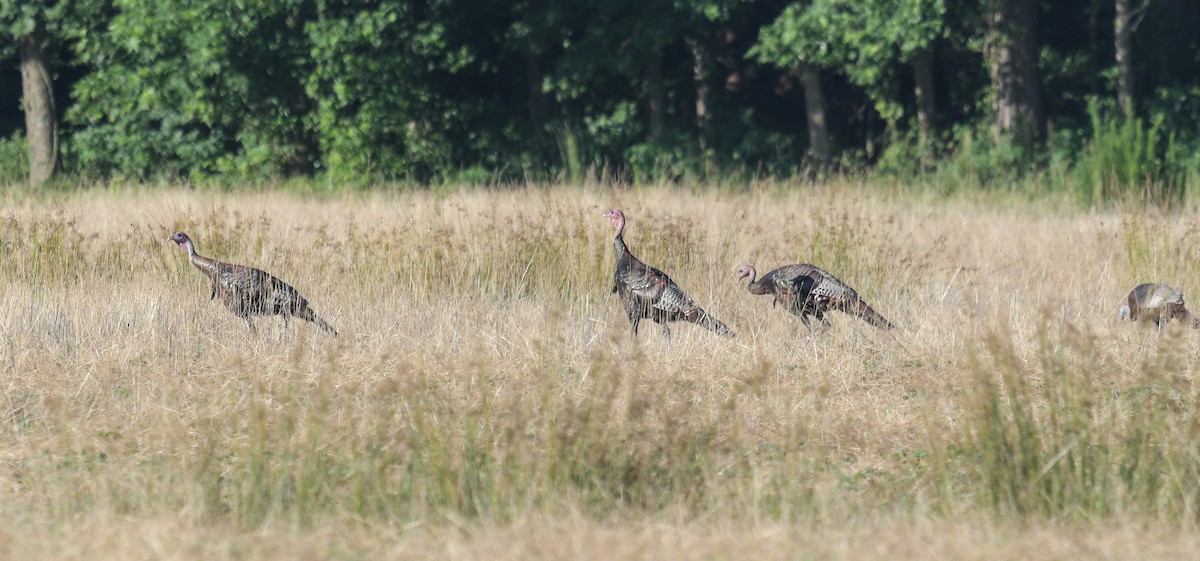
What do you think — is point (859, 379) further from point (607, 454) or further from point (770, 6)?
point (770, 6)

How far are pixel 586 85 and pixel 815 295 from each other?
12.5 metres

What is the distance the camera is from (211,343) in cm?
688

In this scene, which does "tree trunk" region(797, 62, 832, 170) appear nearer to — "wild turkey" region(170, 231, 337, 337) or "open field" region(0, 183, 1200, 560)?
"open field" region(0, 183, 1200, 560)

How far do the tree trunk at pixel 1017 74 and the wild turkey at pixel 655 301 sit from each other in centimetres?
1063

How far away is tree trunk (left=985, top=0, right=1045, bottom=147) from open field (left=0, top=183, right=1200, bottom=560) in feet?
23.7

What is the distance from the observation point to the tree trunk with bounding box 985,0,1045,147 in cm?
1702

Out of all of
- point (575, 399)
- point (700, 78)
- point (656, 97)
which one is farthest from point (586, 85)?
point (575, 399)

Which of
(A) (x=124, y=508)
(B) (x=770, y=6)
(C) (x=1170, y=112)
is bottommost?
(A) (x=124, y=508)

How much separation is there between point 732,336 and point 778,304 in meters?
0.93

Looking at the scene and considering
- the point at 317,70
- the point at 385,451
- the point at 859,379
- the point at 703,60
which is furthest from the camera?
the point at 703,60

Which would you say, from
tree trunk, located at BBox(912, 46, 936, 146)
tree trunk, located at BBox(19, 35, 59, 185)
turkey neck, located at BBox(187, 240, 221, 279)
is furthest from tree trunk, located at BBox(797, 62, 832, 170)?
turkey neck, located at BBox(187, 240, 221, 279)

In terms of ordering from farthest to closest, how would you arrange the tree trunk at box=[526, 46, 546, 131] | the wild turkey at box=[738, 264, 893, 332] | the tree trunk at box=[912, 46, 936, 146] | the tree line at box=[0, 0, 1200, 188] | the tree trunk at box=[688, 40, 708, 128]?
1. the tree trunk at box=[526, 46, 546, 131]
2. the tree trunk at box=[688, 40, 708, 128]
3. the tree trunk at box=[912, 46, 936, 146]
4. the tree line at box=[0, 0, 1200, 188]
5. the wild turkey at box=[738, 264, 893, 332]

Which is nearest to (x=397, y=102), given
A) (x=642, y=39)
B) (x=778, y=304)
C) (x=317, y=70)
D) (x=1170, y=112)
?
(x=317, y=70)

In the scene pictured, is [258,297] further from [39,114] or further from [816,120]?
[39,114]
